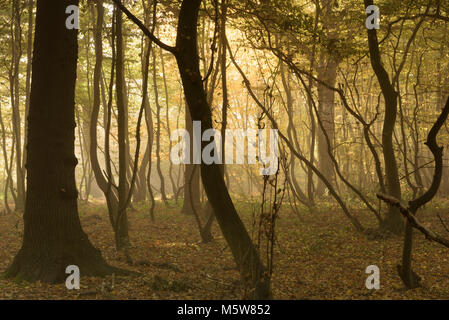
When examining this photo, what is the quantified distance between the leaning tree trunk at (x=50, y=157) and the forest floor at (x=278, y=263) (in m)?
0.54

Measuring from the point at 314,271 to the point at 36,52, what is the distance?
643 centimetres

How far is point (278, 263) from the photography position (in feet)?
29.6

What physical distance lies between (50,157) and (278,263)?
500cm

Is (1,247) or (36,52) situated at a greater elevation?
(36,52)

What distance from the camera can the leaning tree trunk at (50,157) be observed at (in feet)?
22.9

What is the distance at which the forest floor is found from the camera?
6.64 metres

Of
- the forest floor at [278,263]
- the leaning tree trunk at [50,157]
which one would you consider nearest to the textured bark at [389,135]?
the forest floor at [278,263]

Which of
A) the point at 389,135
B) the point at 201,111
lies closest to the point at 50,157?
the point at 201,111

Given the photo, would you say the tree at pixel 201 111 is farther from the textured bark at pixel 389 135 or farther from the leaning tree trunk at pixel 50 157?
the textured bark at pixel 389 135

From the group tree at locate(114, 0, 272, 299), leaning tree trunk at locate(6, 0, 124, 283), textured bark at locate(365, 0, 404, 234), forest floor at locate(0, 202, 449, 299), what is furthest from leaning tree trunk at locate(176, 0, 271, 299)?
textured bark at locate(365, 0, 404, 234)

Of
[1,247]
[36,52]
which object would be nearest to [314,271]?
[36,52]

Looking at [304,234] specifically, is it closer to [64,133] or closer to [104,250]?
[104,250]

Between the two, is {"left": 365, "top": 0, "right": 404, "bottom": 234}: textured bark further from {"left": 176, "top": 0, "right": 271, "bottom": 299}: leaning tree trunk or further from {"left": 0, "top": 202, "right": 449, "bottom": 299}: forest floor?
{"left": 176, "top": 0, "right": 271, "bottom": 299}: leaning tree trunk

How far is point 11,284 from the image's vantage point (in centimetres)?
655
